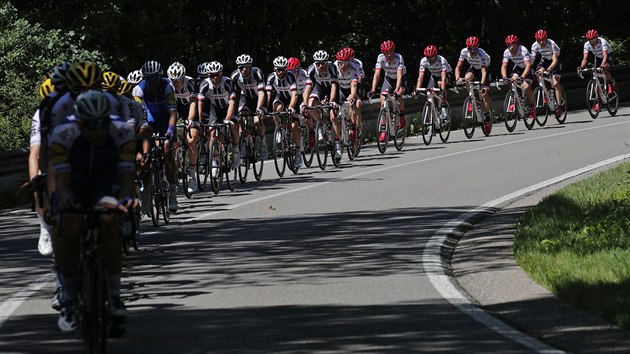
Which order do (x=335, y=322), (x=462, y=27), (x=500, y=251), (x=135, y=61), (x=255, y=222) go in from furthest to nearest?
(x=462, y=27) < (x=135, y=61) < (x=255, y=222) < (x=500, y=251) < (x=335, y=322)

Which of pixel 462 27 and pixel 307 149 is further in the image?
pixel 462 27

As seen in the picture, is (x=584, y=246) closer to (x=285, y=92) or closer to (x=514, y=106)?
(x=285, y=92)

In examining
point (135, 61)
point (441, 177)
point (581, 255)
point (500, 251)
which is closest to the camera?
point (581, 255)

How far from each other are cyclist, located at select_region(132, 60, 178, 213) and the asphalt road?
67cm

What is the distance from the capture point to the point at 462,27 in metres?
43.4

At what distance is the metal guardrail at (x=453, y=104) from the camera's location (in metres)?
22.0

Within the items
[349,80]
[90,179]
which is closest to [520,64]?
[349,80]

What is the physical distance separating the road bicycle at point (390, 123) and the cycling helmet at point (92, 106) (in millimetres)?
17659

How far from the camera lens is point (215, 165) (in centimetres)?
2150

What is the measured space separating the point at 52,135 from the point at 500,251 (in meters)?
5.77

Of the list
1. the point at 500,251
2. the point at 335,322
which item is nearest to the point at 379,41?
the point at 500,251

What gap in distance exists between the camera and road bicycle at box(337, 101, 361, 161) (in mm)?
25953

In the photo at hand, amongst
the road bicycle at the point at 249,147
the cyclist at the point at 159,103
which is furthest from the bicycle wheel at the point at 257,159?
the cyclist at the point at 159,103

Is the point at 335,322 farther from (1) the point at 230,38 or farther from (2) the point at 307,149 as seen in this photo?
(1) the point at 230,38
